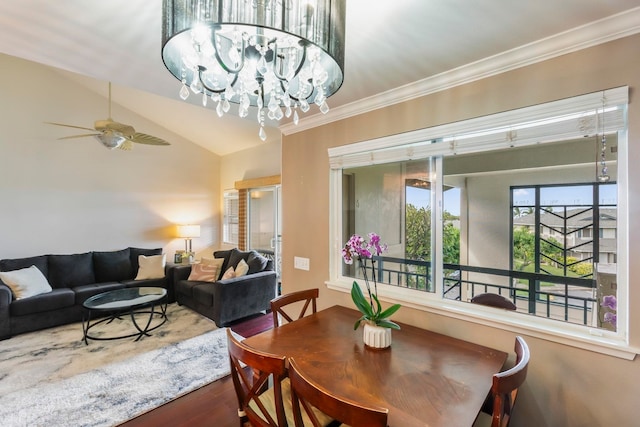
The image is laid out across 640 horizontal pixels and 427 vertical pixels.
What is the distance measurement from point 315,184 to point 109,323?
348 centimetres

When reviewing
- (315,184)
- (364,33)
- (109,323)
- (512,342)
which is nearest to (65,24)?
(364,33)

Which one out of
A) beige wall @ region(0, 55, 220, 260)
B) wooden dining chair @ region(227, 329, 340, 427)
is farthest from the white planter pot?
beige wall @ region(0, 55, 220, 260)

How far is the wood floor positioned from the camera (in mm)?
1947

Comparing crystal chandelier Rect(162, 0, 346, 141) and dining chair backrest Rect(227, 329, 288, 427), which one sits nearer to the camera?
crystal chandelier Rect(162, 0, 346, 141)

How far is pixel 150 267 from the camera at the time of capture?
178 inches

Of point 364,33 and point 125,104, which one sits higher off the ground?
point 125,104

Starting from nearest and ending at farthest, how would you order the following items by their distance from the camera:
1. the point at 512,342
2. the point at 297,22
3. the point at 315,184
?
the point at 297,22 < the point at 512,342 < the point at 315,184

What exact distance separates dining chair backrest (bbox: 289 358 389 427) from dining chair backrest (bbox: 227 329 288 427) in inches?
3.4

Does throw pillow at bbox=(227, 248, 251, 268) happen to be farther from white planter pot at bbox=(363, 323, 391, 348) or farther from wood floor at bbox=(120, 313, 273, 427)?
white planter pot at bbox=(363, 323, 391, 348)

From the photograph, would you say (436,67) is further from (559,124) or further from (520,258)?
(520,258)

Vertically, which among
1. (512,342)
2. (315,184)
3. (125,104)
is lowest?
(512,342)

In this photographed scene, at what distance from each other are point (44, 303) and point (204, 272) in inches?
73.7

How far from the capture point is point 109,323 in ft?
12.0

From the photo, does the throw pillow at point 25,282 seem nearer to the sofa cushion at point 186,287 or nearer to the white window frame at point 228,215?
the sofa cushion at point 186,287
